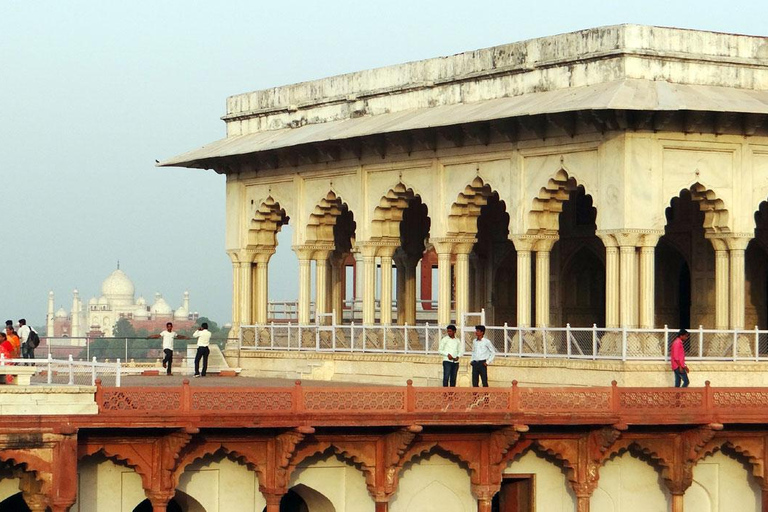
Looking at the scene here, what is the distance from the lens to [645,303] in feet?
99.9

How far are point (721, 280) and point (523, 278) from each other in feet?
10.6

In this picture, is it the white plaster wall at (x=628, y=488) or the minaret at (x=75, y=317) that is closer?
the white plaster wall at (x=628, y=488)

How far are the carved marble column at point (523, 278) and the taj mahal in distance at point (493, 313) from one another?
6 centimetres

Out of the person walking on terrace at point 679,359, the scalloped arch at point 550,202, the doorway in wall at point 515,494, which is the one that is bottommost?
the doorway in wall at point 515,494

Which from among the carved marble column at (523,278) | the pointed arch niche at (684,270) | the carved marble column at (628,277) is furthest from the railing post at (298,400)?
the pointed arch niche at (684,270)

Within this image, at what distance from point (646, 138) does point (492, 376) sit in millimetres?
4703

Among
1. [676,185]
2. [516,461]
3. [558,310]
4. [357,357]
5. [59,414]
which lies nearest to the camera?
[59,414]

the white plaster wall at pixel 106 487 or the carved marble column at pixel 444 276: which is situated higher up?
the carved marble column at pixel 444 276

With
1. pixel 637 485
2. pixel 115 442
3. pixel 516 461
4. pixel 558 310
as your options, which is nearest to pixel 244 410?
pixel 115 442

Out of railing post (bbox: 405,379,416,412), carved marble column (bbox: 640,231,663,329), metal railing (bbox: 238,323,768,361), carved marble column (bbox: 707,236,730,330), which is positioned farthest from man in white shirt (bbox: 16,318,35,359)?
carved marble column (bbox: 707,236,730,330)

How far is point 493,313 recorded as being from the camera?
40.6 m

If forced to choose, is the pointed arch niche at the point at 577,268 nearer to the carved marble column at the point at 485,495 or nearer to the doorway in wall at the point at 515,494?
the doorway in wall at the point at 515,494

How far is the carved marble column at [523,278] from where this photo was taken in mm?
32281

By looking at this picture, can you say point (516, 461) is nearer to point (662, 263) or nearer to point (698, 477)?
point (698, 477)
